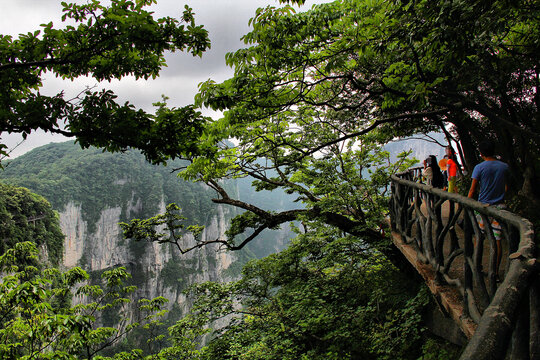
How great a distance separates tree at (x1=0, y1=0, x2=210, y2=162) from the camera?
2857 millimetres

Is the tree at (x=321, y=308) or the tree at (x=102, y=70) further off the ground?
the tree at (x=102, y=70)

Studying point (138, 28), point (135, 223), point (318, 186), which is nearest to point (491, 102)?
point (318, 186)

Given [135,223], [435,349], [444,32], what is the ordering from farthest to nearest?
1. [135,223]
2. [435,349]
3. [444,32]

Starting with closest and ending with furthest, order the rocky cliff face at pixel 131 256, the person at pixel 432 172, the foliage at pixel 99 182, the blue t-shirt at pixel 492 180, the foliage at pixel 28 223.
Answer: the blue t-shirt at pixel 492 180 < the person at pixel 432 172 < the foliage at pixel 28 223 < the rocky cliff face at pixel 131 256 < the foliage at pixel 99 182

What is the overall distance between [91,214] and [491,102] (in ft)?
230

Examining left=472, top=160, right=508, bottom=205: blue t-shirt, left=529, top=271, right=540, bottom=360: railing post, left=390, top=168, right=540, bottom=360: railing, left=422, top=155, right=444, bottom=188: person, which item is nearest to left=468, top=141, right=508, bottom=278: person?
left=472, top=160, right=508, bottom=205: blue t-shirt

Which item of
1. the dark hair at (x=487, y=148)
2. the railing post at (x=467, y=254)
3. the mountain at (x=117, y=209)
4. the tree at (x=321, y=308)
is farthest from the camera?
the mountain at (x=117, y=209)

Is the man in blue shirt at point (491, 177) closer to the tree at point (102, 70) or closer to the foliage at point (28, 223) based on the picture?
the tree at point (102, 70)

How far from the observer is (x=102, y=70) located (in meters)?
3.30

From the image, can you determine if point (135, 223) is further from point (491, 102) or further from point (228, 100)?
point (491, 102)

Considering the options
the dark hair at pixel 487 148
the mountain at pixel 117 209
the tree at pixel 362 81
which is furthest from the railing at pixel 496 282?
the mountain at pixel 117 209

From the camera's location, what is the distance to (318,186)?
6.30m

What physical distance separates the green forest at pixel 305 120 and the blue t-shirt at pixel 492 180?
60 centimetres

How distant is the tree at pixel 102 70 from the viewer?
2857 millimetres
